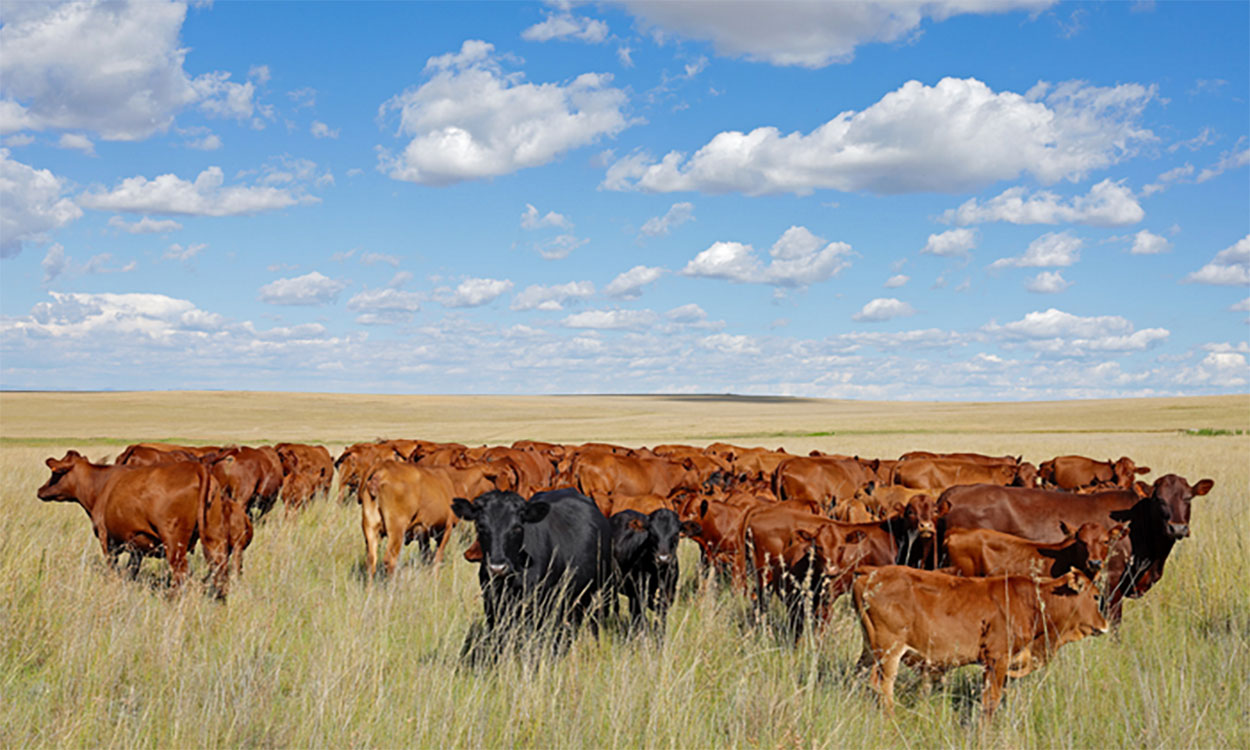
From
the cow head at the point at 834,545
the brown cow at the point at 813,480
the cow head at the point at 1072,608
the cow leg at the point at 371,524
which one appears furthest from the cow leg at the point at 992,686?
the brown cow at the point at 813,480

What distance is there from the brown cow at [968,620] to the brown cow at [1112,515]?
9.48 ft

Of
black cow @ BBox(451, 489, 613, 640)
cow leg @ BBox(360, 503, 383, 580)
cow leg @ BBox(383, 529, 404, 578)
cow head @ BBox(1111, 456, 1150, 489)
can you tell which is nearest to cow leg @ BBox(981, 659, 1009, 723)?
black cow @ BBox(451, 489, 613, 640)

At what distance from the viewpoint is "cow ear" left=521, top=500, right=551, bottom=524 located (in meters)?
7.09

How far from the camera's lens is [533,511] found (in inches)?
281

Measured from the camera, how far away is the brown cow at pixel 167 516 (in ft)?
30.1

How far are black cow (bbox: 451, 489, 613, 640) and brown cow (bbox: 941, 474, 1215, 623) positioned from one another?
382cm

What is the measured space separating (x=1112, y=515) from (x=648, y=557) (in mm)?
4868

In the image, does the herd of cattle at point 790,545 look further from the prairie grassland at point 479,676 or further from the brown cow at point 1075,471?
the brown cow at point 1075,471

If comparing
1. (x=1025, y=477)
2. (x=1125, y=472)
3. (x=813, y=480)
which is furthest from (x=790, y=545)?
(x=1125, y=472)

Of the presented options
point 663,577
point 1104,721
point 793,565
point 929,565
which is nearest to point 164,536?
point 663,577

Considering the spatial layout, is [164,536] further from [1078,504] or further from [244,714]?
[1078,504]

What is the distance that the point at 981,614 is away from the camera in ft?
19.5

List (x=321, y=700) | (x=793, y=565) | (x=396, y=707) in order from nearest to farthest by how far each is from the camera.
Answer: (x=321, y=700), (x=396, y=707), (x=793, y=565)

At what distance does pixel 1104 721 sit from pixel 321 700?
5.05 m
